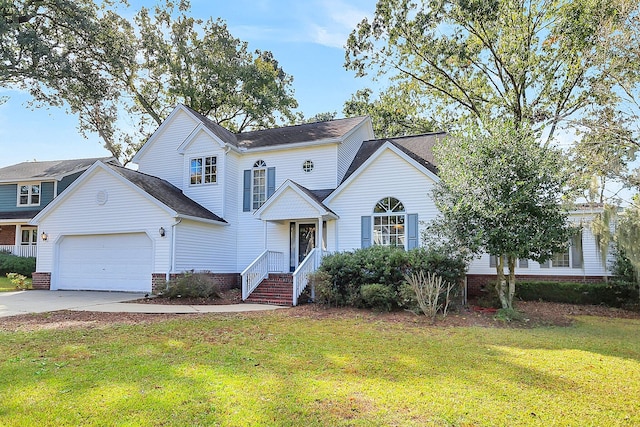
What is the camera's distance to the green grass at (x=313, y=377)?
13.8ft

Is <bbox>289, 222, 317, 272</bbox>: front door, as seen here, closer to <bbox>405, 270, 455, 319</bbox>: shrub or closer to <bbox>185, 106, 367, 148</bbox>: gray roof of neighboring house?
<bbox>185, 106, 367, 148</bbox>: gray roof of neighboring house

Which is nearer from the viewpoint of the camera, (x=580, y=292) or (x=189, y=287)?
(x=189, y=287)

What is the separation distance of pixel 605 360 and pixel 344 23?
20.1 meters

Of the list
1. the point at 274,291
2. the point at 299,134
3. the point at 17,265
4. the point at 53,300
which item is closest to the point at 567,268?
the point at 274,291

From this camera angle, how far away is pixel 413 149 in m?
18.0

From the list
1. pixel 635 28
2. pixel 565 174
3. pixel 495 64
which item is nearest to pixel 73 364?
pixel 565 174

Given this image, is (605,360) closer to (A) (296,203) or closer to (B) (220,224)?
(A) (296,203)

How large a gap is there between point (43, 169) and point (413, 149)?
23.8 metres

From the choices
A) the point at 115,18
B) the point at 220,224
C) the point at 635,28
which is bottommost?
the point at 220,224

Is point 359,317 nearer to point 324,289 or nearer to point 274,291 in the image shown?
point 324,289

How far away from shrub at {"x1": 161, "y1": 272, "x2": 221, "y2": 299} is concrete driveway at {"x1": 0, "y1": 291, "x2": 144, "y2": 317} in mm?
1518

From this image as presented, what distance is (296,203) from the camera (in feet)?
51.0

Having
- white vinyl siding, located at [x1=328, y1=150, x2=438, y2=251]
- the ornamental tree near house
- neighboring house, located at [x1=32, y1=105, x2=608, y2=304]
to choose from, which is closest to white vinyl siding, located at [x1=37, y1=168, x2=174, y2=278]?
neighboring house, located at [x1=32, y1=105, x2=608, y2=304]

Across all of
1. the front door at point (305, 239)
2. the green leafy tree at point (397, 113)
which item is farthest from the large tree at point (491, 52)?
the front door at point (305, 239)
